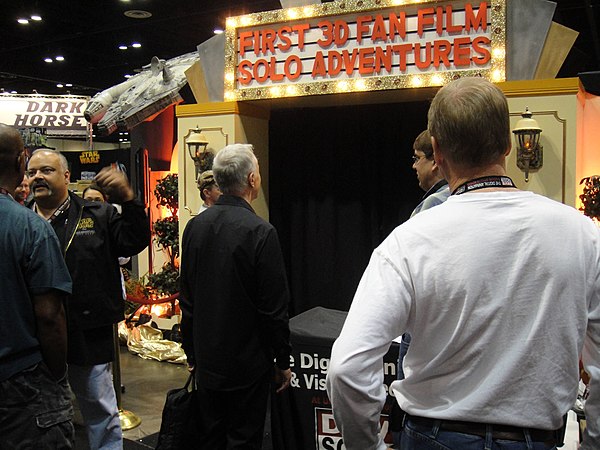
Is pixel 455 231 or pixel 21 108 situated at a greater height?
pixel 21 108

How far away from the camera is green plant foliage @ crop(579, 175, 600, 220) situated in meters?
4.98

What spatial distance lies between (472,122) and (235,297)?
5.47 feet

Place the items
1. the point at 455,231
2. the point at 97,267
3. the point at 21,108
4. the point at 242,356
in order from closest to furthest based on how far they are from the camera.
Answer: the point at 455,231, the point at 242,356, the point at 97,267, the point at 21,108

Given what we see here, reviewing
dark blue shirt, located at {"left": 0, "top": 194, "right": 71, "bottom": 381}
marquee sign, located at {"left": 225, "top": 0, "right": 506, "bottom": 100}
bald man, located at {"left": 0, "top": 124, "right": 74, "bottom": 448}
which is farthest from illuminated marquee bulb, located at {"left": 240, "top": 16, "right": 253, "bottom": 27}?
dark blue shirt, located at {"left": 0, "top": 194, "right": 71, "bottom": 381}

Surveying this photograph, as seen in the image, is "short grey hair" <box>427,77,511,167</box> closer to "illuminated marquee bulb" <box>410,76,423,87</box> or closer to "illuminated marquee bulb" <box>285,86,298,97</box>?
"illuminated marquee bulb" <box>410,76,423,87</box>

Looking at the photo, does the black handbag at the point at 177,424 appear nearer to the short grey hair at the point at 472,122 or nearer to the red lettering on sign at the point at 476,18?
the short grey hair at the point at 472,122

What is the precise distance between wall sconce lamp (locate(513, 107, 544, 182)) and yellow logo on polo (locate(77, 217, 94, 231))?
278cm

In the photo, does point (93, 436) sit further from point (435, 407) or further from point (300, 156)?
point (300, 156)

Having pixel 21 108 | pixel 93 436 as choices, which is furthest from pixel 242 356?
pixel 21 108

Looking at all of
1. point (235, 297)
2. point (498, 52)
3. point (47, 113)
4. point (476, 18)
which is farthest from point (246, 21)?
point (47, 113)

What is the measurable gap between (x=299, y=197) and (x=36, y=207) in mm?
2674

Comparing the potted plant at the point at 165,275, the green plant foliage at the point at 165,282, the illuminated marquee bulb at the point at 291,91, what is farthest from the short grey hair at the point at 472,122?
the green plant foliage at the point at 165,282

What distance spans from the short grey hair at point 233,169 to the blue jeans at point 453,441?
1707 millimetres

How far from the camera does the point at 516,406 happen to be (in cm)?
124
